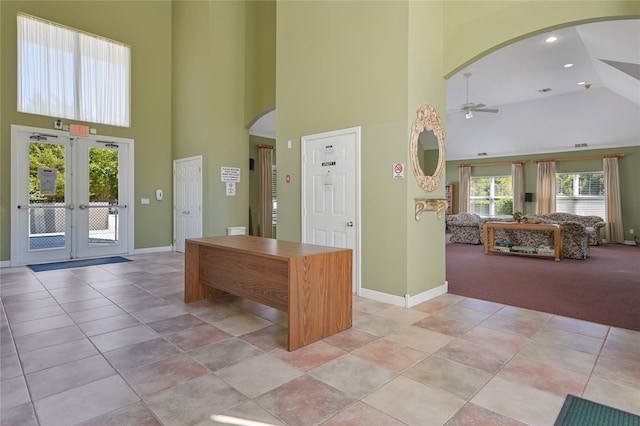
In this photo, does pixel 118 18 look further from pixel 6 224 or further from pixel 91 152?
pixel 6 224

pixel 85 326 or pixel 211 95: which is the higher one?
pixel 211 95

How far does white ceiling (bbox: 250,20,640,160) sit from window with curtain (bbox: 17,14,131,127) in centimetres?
322

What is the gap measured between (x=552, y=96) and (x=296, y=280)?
11.1 metres

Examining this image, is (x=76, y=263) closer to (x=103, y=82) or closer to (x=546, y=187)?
(x=103, y=82)

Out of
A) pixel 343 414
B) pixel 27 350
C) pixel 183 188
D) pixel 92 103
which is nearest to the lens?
pixel 343 414

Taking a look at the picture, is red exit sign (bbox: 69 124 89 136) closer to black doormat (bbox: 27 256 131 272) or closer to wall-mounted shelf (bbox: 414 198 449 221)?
black doormat (bbox: 27 256 131 272)

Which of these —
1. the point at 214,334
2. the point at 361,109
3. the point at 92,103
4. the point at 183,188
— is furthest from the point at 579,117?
the point at 92,103

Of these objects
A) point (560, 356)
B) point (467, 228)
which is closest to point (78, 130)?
point (560, 356)

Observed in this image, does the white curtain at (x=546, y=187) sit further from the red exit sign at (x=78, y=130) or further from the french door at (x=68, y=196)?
the red exit sign at (x=78, y=130)

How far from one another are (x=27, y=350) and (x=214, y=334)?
1387 mm

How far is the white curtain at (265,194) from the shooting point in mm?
9930

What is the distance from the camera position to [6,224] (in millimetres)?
5922

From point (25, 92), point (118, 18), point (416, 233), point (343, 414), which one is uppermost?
point (118, 18)

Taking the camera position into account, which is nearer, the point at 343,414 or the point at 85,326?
the point at 343,414
